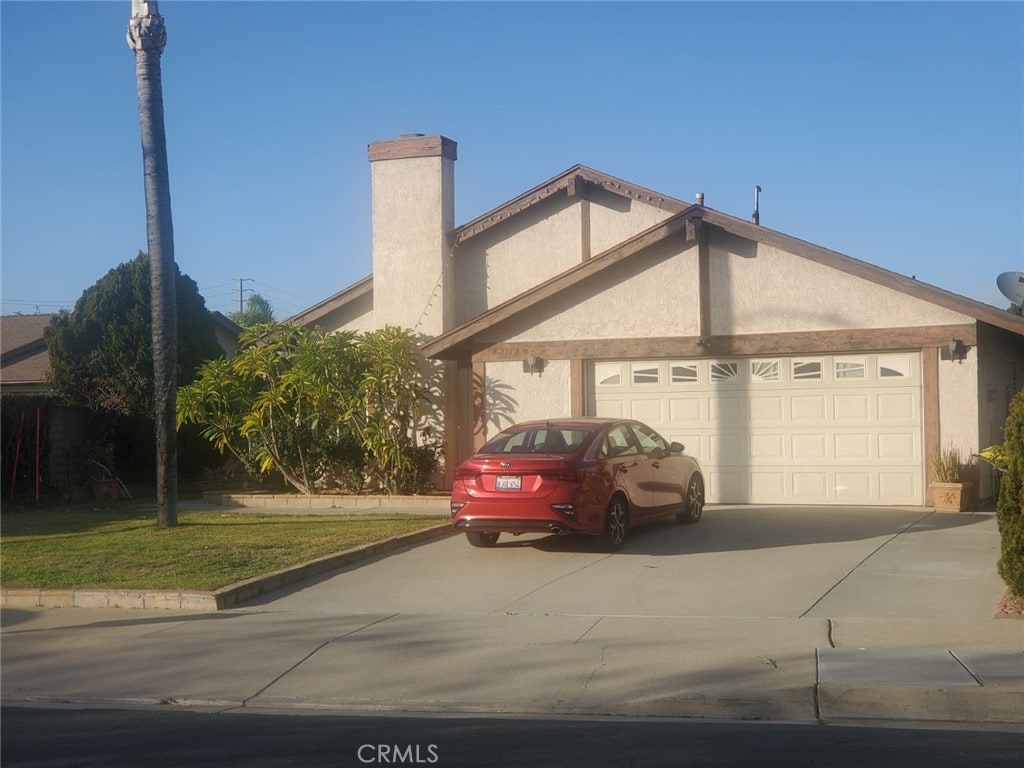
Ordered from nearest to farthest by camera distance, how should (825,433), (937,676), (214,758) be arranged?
(214,758), (937,676), (825,433)

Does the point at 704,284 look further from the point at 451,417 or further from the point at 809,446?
the point at 451,417

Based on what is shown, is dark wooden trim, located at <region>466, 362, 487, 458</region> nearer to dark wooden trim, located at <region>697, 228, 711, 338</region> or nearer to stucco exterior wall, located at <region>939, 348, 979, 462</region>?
dark wooden trim, located at <region>697, 228, 711, 338</region>

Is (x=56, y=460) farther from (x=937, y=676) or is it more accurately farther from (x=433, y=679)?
(x=937, y=676)

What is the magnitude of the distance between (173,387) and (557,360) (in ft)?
19.8

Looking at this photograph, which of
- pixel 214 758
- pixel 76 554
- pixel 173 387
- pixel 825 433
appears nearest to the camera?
pixel 214 758

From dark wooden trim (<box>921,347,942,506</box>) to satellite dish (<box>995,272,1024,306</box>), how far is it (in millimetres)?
1189

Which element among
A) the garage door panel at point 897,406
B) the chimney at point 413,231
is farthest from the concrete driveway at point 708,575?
the chimney at point 413,231

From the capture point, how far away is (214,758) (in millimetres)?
6445

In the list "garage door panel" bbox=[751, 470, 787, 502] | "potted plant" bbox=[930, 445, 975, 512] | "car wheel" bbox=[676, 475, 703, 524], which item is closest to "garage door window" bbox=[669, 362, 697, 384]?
"garage door panel" bbox=[751, 470, 787, 502]

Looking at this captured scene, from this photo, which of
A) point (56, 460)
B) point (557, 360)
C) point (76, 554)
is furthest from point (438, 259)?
point (76, 554)

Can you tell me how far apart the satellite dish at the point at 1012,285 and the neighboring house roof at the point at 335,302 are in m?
10.8

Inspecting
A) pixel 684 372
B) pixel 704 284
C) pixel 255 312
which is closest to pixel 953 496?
pixel 684 372

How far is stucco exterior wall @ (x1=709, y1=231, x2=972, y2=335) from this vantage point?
16.5 meters

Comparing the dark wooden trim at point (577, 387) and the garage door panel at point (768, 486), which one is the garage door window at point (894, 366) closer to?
the garage door panel at point (768, 486)
